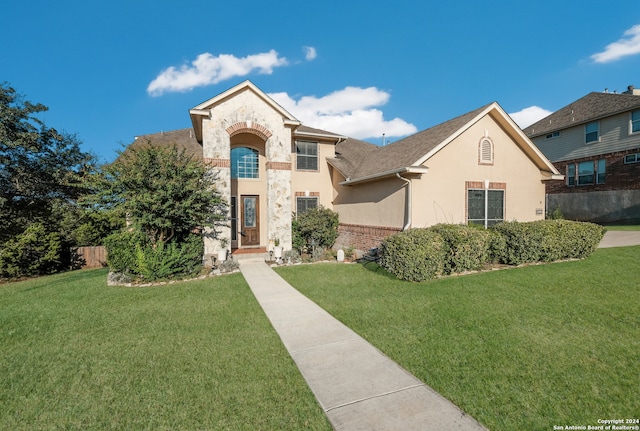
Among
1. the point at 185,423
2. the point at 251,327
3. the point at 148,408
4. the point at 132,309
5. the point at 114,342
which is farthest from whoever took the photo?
the point at 132,309

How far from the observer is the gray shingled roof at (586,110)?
62.7 feet

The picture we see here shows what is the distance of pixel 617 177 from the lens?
19.4 metres

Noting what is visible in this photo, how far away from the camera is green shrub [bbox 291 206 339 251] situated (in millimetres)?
13508

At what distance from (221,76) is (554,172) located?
1830 centimetres

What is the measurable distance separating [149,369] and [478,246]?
360 inches

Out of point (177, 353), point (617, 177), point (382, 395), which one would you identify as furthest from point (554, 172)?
point (177, 353)

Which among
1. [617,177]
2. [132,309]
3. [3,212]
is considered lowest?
[132,309]

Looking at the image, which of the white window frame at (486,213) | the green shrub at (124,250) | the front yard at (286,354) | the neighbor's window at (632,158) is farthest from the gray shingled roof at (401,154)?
the neighbor's window at (632,158)

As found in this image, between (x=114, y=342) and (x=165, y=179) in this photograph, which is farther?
(x=165, y=179)

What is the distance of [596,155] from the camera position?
2073 cm

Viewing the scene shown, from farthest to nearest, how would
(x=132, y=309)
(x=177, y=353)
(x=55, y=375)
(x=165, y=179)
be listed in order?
(x=165, y=179) < (x=132, y=309) < (x=177, y=353) < (x=55, y=375)

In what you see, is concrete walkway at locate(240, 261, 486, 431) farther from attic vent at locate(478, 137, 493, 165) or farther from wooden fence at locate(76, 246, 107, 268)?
wooden fence at locate(76, 246, 107, 268)

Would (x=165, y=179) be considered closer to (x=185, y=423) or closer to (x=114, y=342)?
(x=114, y=342)

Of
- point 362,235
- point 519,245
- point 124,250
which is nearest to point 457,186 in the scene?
point 519,245
